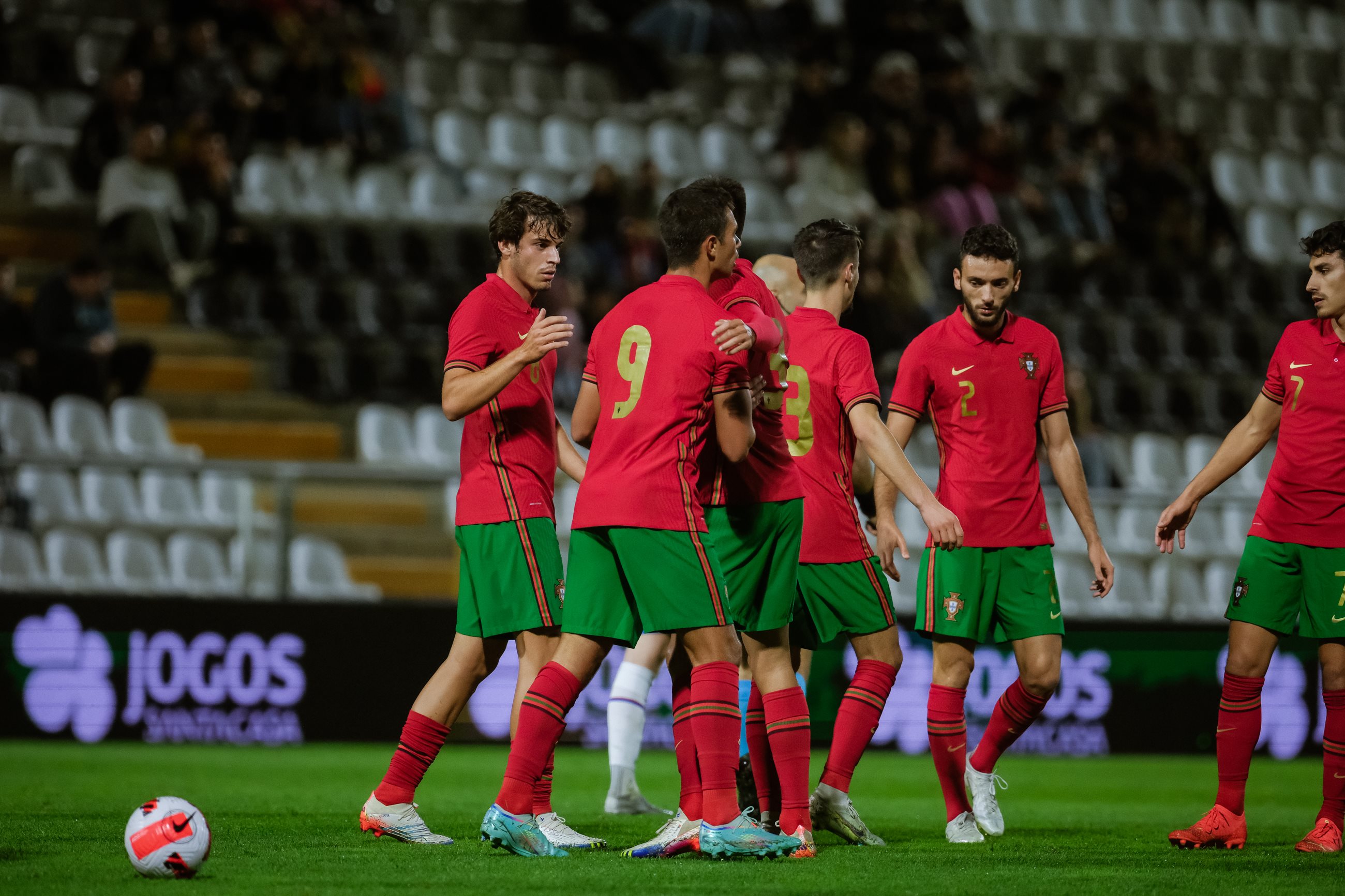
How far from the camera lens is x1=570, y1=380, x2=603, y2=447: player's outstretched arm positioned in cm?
608

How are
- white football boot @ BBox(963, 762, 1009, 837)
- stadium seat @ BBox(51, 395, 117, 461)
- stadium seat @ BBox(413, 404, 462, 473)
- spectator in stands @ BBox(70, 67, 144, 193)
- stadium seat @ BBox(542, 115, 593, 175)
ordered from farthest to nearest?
stadium seat @ BBox(542, 115, 593, 175) → spectator in stands @ BBox(70, 67, 144, 193) → stadium seat @ BBox(413, 404, 462, 473) → stadium seat @ BBox(51, 395, 117, 461) → white football boot @ BBox(963, 762, 1009, 837)

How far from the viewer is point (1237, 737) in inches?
270

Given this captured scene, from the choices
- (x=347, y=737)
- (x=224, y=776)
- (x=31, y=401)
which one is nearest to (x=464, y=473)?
(x=224, y=776)

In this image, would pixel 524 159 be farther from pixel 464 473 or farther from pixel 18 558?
pixel 464 473

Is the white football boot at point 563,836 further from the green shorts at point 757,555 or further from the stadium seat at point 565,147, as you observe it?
the stadium seat at point 565,147

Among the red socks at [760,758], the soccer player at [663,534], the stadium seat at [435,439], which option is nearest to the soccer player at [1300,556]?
the red socks at [760,758]

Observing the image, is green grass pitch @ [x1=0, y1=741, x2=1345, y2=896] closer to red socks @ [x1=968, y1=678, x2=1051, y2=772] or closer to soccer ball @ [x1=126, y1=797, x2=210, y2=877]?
soccer ball @ [x1=126, y1=797, x2=210, y2=877]

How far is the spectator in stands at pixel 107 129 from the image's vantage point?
1466cm

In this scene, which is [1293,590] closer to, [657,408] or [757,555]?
[757,555]

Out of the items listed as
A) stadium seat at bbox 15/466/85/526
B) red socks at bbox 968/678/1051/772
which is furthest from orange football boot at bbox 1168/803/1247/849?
stadium seat at bbox 15/466/85/526

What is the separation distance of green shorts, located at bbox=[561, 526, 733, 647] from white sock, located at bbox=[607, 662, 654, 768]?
6.90 feet

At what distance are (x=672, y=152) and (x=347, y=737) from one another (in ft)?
26.6

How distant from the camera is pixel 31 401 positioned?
1273cm

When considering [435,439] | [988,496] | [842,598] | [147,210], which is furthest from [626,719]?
[147,210]
